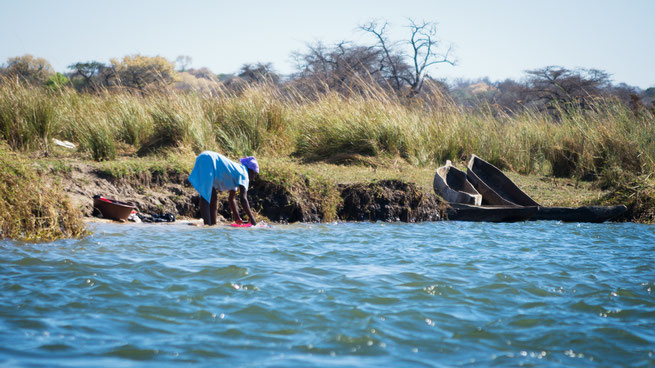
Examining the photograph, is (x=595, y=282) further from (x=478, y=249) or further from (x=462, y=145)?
(x=462, y=145)

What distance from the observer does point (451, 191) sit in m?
10.1

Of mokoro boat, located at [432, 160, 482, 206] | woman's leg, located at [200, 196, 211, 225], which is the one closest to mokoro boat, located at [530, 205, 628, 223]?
mokoro boat, located at [432, 160, 482, 206]

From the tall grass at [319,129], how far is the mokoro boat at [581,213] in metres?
1.88

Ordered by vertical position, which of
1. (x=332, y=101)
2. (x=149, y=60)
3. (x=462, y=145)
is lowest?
(x=462, y=145)

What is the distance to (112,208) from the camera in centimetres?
798

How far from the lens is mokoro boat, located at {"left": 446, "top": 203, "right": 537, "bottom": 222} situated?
986 cm

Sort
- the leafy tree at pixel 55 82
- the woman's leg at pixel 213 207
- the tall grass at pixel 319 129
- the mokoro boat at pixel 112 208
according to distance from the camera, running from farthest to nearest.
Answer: the leafy tree at pixel 55 82 → the tall grass at pixel 319 129 → the woman's leg at pixel 213 207 → the mokoro boat at pixel 112 208

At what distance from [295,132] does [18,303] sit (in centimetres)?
983

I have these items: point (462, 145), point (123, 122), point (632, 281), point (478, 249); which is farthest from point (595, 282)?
point (123, 122)

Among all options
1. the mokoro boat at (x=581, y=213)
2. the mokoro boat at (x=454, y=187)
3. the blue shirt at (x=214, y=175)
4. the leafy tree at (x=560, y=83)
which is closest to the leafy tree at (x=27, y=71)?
the blue shirt at (x=214, y=175)

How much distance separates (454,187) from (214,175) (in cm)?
519

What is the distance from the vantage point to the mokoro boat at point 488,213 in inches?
388

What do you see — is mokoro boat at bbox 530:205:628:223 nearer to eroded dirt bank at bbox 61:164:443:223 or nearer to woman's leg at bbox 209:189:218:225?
eroded dirt bank at bbox 61:164:443:223

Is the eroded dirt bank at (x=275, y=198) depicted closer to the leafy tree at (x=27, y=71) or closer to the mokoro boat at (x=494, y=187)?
the mokoro boat at (x=494, y=187)
